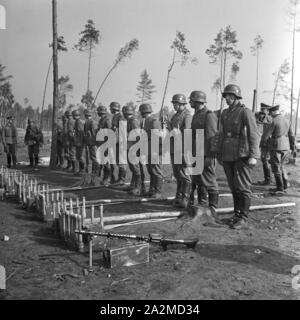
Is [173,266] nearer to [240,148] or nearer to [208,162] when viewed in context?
[240,148]

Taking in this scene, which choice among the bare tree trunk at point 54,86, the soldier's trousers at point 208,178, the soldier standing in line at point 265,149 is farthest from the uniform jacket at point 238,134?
the bare tree trunk at point 54,86

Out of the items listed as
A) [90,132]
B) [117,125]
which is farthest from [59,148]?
[117,125]

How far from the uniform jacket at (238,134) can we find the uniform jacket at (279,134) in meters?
3.39

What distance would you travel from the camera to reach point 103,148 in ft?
39.3

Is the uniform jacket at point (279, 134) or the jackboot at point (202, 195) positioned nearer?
the jackboot at point (202, 195)

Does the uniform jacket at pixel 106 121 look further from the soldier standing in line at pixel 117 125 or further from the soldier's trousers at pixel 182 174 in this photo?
the soldier's trousers at pixel 182 174

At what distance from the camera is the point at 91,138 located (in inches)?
498

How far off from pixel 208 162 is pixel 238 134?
0.96 meters

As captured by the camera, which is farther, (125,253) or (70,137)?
(70,137)

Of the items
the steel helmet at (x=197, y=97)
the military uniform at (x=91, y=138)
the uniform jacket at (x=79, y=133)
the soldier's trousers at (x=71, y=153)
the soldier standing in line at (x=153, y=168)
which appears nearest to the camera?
the steel helmet at (x=197, y=97)

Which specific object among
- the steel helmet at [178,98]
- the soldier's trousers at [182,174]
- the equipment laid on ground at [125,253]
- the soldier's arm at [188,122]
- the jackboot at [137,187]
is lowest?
the equipment laid on ground at [125,253]

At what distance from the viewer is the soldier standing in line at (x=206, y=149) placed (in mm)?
7270

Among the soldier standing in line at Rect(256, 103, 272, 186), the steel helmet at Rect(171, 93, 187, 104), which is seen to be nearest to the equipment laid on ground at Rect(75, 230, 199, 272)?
the steel helmet at Rect(171, 93, 187, 104)
